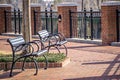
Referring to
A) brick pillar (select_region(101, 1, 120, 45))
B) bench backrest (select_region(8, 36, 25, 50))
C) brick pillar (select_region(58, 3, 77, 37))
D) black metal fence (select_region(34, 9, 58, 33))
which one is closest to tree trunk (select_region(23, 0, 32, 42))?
bench backrest (select_region(8, 36, 25, 50))

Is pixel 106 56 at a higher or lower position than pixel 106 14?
lower

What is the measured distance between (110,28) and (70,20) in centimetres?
274

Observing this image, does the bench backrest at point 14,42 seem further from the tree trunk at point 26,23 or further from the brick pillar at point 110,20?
the brick pillar at point 110,20

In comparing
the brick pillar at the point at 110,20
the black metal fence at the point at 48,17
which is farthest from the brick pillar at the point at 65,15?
the brick pillar at the point at 110,20

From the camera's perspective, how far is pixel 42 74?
388 inches

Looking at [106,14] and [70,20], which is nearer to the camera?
[106,14]

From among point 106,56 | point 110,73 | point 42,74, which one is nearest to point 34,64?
point 42,74

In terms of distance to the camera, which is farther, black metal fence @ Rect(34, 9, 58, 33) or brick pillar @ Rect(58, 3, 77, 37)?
black metal fence @ Rect(34, 9, 58, 33)

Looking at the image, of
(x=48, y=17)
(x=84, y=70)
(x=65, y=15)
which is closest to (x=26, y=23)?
(x=84, y=70)

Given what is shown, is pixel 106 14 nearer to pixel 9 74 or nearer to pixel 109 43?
pixel 109 43

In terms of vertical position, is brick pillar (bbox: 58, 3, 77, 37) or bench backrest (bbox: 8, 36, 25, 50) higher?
brick pillar (bbox: 58, 3, 77, 37)

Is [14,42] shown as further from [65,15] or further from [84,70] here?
[65,15]

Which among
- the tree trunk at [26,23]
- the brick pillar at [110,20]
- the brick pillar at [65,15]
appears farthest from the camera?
the brick pillar at [65,15]

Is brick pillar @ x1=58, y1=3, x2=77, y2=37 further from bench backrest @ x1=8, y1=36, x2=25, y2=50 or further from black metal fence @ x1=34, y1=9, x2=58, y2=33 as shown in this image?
bench backrest @ x1=8, y1=36, x2=25, y2=50
